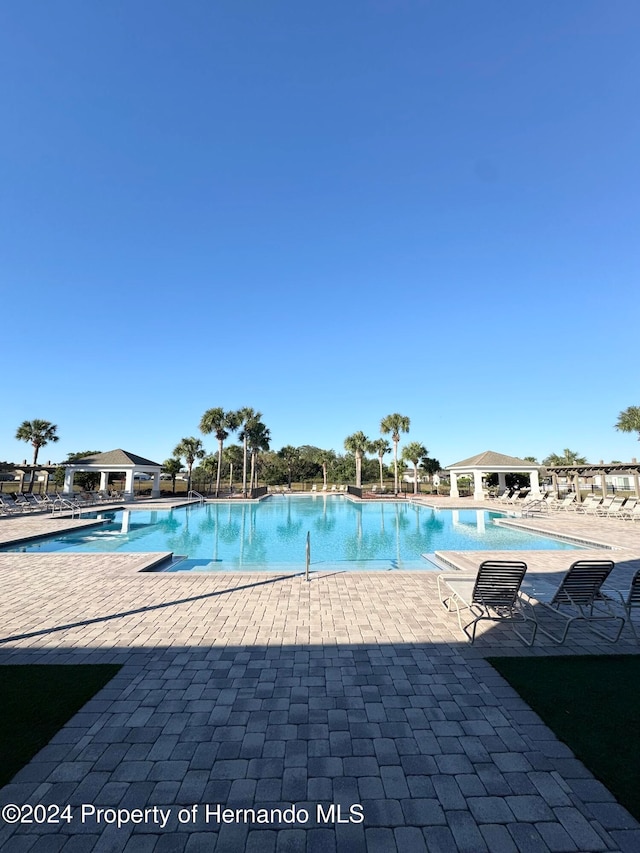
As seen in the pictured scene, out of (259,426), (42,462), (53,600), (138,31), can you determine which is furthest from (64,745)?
(42,462)

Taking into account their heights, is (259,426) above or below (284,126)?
below

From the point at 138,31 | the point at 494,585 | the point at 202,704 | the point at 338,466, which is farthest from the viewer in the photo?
the point at 338,466

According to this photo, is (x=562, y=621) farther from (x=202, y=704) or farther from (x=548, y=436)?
(x=548, y=436)

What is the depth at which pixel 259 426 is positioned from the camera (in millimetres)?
42625

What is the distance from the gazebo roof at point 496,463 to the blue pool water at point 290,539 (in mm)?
11879

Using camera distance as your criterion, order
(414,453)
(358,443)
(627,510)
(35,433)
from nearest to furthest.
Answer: (627,510) → (35,433) → (358,443) → (414,453)

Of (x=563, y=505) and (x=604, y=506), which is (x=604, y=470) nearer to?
(x=563, y=505)

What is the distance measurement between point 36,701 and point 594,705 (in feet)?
15.5

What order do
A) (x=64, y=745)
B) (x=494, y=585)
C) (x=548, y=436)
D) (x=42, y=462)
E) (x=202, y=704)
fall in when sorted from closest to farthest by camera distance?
(x=64, y=745) → (x=202, y=704) → (x=494, y=585) → (x=42, y=462) → (x=548, y=436)

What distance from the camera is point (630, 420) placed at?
102 ft

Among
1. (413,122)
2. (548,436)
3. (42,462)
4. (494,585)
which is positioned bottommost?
(494,585)

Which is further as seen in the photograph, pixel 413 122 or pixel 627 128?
pixel 413 122

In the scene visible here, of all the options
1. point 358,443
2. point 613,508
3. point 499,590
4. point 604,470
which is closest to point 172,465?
point 358,443

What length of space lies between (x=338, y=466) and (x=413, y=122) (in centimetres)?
4323
